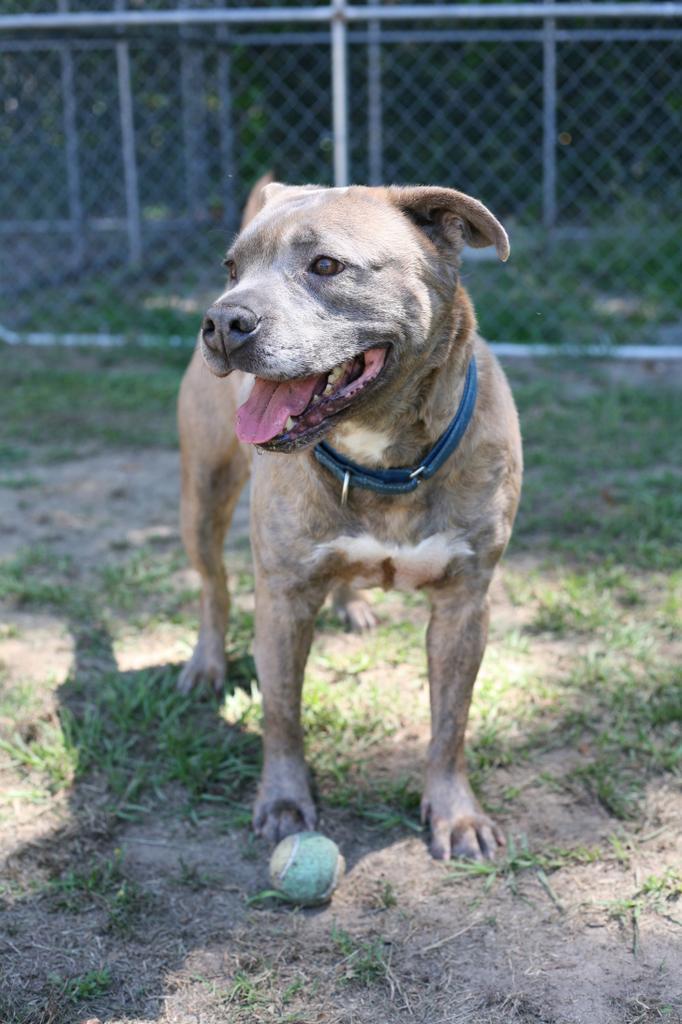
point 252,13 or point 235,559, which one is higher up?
point 252,13

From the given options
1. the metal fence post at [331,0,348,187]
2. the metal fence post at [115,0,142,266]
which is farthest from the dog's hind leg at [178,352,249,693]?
the metal fence post at [115,0,142,266]

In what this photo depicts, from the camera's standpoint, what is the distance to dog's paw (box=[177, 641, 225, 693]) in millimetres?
3701

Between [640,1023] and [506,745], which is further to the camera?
[506,745]

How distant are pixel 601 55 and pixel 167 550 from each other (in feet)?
23.4

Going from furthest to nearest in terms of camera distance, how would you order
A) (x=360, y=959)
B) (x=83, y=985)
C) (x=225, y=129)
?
(x=225, y=129) → (x=360, y=959) → (x=83, y=985)

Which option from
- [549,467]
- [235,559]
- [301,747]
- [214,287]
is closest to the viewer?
[301,747]

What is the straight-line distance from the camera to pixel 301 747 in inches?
123

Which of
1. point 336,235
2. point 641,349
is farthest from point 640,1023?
point 641,349

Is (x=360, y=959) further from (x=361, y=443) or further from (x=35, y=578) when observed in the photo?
(x=35, y=578)

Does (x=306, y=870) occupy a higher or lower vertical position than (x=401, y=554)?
lower

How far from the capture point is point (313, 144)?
33.8 feet

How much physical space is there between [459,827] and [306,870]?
46 cm

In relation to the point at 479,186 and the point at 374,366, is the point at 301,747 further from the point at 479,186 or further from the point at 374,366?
the point at 479,186

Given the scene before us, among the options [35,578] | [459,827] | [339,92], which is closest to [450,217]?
[459,827]
